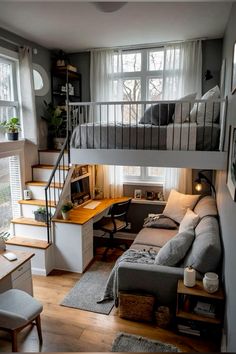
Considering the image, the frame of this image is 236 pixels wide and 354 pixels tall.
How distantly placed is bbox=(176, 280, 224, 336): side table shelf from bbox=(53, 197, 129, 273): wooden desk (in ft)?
5.13

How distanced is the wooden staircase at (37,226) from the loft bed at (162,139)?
1028 millimetres

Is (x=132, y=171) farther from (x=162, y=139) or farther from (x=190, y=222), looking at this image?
(x=162, y=139)

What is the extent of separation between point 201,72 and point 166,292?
319 cm

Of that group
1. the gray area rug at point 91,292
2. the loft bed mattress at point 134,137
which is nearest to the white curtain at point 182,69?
the loft bed mattress at point 134,137

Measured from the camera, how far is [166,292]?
2.80 m

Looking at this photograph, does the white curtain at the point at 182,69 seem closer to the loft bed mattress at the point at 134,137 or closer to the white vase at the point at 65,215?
the loft bed mattress at the point at 134,137

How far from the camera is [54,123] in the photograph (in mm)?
4582

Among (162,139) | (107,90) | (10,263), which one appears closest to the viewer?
(10,263)

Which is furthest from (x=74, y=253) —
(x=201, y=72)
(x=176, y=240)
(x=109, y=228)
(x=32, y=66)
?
(x=201, y=72)

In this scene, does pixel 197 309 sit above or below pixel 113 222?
below

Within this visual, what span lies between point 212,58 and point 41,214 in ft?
11.4

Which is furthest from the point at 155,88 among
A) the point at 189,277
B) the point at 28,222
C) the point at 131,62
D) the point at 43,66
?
the point at 189,277

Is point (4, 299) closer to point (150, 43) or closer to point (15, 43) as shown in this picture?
point (15, 43)

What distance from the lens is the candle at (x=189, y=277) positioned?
2570 mm
